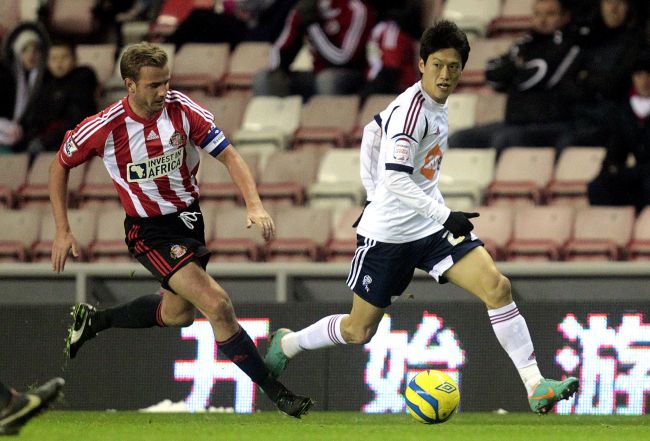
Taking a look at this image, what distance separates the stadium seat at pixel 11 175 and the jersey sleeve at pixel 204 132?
5698 millimetres

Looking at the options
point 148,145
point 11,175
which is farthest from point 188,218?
point 11,175

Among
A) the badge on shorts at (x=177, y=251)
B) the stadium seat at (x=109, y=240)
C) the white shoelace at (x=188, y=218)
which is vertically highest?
the white shoelace at (x=188, y=218)

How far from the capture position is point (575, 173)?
Result: 1130 cm

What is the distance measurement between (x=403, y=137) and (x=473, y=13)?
6326mm

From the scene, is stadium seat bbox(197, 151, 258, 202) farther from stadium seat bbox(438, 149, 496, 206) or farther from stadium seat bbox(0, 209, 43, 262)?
stadium seat bbox(438, 149, 496, 206)

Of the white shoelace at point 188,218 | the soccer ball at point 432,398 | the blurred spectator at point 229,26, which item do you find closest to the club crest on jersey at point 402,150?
the soccer ball at point 432,398

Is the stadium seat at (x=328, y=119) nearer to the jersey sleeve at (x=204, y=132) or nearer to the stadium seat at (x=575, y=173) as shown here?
the stadium seat at (x=575, y=173)

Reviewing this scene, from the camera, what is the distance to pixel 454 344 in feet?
30.0

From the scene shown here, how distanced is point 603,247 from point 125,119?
4.22 meters

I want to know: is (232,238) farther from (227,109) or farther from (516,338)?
(516,338)

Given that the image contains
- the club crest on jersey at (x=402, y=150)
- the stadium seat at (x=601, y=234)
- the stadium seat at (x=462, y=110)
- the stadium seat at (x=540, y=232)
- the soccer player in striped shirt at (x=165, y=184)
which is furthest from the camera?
the stadium seat at (x=462, y=110)

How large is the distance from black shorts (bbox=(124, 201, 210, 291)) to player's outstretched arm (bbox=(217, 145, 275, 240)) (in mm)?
398

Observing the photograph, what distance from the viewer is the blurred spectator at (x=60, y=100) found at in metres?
13.3

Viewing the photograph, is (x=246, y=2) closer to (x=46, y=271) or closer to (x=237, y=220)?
(x=237, y=220)
